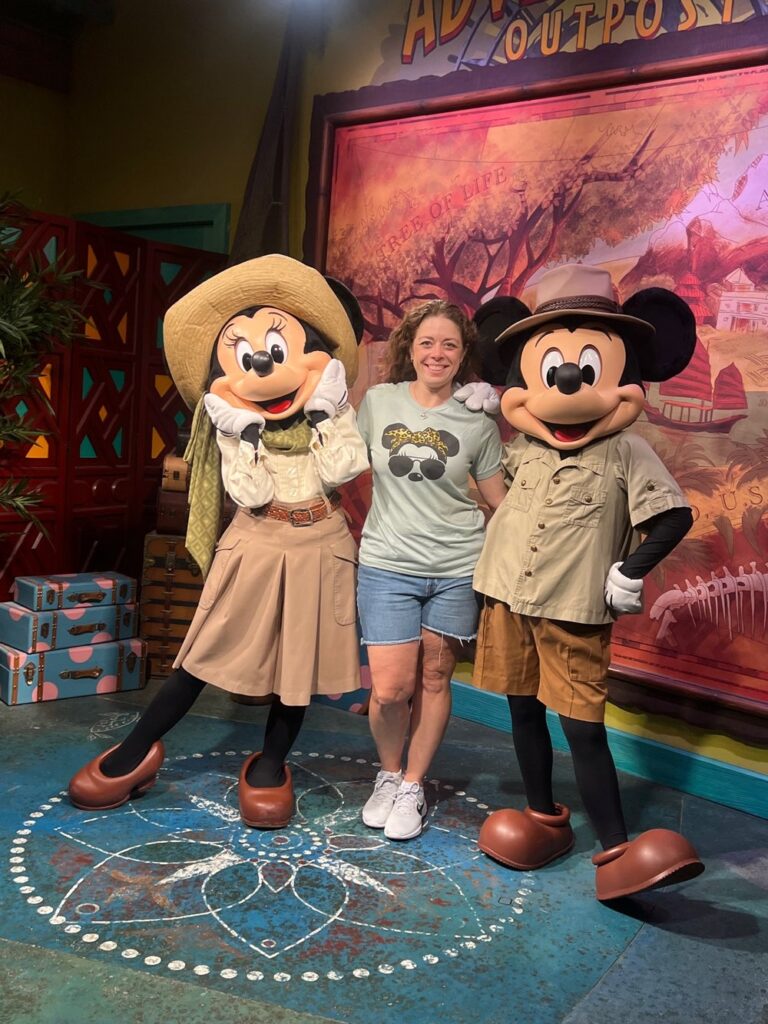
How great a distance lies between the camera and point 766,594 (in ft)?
10.9

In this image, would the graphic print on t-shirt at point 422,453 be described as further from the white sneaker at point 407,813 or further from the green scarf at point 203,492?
the white sneaker at point 407,813

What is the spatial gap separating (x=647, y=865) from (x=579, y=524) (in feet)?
2.73

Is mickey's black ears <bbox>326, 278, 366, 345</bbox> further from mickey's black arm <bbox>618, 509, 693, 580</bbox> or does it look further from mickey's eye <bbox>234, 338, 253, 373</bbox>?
mickey's black arm <bbox>618, 509, 693, 580</bbox>

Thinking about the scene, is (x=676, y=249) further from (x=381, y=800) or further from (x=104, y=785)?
(x=104, y=785)

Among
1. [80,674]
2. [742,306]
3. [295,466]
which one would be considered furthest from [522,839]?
[80,674]

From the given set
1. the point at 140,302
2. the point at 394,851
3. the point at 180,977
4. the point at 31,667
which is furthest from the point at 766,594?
the point at 140,302

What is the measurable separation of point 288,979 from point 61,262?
3.20 m

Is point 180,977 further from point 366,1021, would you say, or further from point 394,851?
point 394,851

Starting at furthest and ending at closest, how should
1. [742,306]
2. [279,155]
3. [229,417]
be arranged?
1. [279,155]
2. [742,306]
3. [229,417]

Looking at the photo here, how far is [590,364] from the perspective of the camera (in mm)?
2602

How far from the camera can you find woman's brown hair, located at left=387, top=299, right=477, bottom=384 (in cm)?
286

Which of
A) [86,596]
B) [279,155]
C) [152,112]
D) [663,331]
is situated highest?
[152,112]

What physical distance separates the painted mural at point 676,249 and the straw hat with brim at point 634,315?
0.72 meters

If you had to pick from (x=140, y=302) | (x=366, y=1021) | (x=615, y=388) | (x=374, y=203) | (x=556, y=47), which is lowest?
(x=366, y=1021)
